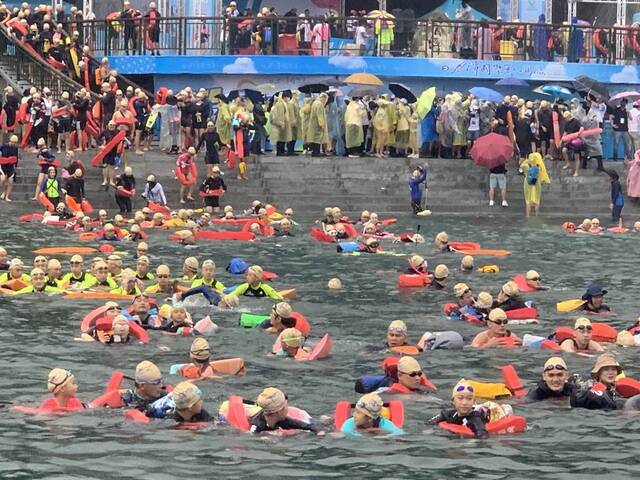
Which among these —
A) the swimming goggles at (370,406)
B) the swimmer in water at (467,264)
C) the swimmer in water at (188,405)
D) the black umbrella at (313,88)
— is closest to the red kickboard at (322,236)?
the swimmer in water at (467,264)

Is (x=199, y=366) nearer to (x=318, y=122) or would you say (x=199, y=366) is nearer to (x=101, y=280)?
(x=101, y=280)

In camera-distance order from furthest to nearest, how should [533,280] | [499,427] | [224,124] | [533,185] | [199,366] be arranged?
[224,124]
[533,185]
[533,280]
[199,366]
[499,427]

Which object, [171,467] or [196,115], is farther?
[196,115]

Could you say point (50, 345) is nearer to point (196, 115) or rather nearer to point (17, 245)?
point (17, 245)

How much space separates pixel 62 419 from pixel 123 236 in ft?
54.9

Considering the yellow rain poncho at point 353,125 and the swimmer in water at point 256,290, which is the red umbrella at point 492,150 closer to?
the yellow rain poncho at point 353,125

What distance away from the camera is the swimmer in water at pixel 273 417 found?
618 inches

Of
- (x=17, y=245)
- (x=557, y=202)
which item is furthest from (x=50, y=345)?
(x=557, y=202)

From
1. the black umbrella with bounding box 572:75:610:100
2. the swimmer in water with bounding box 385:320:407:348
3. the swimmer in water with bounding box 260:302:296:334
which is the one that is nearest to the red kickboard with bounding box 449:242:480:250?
the swimmer in water with bounding box 260:302:296:334

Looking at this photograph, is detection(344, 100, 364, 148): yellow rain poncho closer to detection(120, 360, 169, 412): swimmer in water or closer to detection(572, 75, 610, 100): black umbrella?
detection(572, 75, 610, 100): black umbrella

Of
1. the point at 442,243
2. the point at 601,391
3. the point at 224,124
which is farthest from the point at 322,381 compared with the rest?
the point at 224,124

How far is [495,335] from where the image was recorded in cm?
2159

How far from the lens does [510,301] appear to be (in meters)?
24.0

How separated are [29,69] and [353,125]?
364 inches
